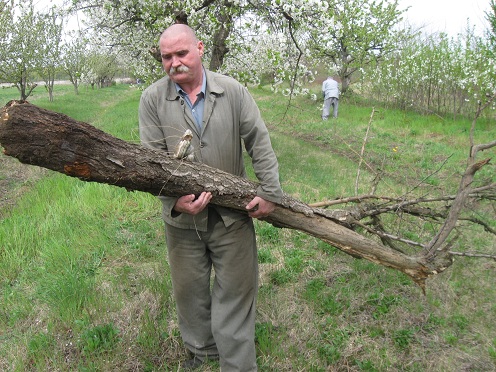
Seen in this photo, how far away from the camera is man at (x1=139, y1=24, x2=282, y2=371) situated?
97.7 inches

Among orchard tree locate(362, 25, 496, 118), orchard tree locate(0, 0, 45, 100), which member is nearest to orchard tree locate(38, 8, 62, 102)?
orchard tree locate(0, 0, 45, 100)

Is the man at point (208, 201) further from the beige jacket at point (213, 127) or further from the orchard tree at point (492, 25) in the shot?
the orchard tree at point (492, 25)

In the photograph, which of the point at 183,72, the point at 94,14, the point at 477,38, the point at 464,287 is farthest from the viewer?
the point at 477,38

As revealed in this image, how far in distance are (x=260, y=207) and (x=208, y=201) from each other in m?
0.37

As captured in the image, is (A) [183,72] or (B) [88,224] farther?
(B) [88,224]

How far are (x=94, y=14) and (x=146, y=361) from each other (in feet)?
27.7

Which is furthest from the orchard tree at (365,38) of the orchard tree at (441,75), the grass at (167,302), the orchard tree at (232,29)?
the grass at (167,302)

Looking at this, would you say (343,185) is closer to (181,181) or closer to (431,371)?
(431,371)

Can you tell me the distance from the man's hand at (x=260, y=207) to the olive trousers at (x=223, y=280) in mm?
127

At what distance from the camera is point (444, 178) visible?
780 cm

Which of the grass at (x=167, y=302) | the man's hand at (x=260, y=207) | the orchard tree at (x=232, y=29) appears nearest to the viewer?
the man's hand at (x=260, y=207)

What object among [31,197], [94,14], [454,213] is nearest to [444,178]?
[454,213]

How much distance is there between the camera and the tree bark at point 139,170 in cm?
192

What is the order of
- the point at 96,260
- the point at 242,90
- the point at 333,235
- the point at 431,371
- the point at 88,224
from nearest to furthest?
the point at 242,90 < the point at 431,371 < the point at 333,235 < the point at 96,260 < the point at 88,224
